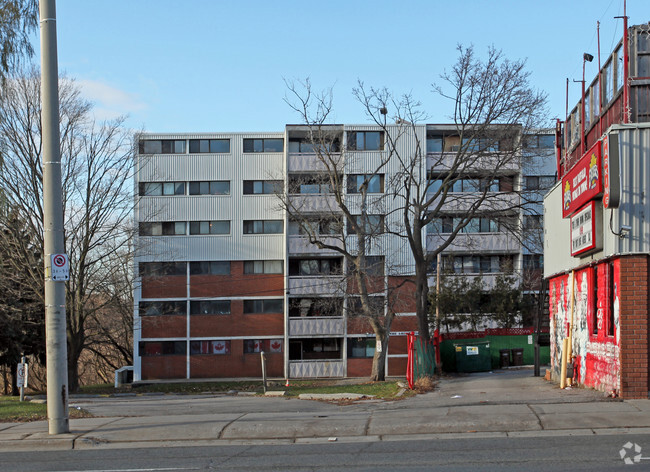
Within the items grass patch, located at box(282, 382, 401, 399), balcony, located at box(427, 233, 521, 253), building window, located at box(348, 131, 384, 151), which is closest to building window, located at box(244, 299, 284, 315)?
balcony, located at box(427, 233, 521, 253)

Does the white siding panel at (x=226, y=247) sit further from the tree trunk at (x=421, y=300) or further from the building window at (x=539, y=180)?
the tree trunk at (x=421, y=300)

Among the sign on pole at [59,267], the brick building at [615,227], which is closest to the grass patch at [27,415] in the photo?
the sign on pole at [59,267]

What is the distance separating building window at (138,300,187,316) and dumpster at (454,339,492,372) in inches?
957

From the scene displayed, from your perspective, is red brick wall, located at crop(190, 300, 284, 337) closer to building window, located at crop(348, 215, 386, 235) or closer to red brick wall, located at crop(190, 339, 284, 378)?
red brick wall, located at crop(190, 339, 284, 378)

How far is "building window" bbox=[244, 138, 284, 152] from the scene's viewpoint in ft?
159

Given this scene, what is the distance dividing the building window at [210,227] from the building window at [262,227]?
139cm

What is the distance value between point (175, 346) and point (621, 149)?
39.1m

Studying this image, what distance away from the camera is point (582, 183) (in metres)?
14.6

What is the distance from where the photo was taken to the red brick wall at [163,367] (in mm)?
47531

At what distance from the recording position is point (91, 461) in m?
9.77

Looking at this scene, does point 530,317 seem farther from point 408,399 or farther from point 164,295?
point 408,399

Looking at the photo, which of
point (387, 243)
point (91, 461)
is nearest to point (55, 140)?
point (91, 461)

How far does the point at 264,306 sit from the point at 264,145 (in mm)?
10824

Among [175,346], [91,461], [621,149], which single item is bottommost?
[175,346]
